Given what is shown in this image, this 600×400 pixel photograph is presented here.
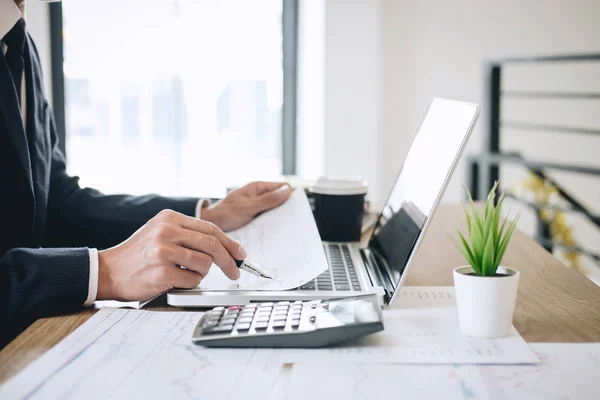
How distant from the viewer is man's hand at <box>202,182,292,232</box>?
1154 mm

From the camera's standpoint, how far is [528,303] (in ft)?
2.66

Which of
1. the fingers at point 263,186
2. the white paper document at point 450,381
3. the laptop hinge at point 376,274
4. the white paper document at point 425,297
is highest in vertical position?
the fingers at point 263,186

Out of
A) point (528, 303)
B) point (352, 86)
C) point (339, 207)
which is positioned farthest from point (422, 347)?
point (352, 86)

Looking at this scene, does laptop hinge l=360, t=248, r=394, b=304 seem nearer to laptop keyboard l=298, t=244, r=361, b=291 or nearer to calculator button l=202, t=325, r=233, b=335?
laptop keyboard l=298, t=244, r=361, b=291

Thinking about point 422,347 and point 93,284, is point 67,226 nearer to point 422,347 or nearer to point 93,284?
point 93,284

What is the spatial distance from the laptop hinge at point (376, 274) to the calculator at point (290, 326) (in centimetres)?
11

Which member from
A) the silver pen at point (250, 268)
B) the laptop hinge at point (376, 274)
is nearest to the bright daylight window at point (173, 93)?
the laptop hinge at point (376, 274)

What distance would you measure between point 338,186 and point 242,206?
164 mm

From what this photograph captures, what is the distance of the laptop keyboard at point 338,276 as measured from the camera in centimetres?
81

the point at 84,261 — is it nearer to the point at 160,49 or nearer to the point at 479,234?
the point at 479,234

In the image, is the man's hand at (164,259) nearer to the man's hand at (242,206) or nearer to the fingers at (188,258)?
the fingers at (188,258)

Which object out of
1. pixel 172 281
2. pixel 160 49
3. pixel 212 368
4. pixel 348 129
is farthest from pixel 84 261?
pixel 160 49

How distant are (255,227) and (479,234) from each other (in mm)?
509

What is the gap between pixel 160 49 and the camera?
3.40 m
